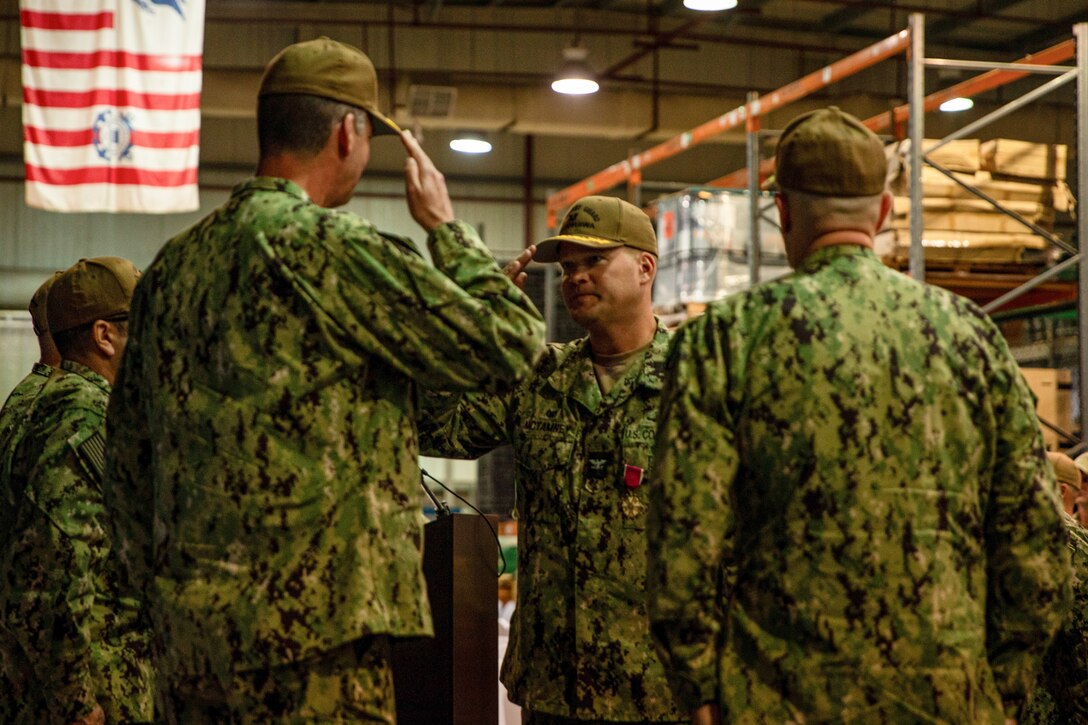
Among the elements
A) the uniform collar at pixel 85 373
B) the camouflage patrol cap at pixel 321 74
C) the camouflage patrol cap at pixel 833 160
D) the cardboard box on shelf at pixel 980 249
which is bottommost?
the uniform collar at pixel 85 373

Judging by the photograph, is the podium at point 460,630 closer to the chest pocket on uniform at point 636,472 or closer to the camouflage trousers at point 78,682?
the chest pocket on uniform at point 636,472

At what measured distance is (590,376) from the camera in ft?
12.8

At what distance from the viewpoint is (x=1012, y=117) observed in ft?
59.9

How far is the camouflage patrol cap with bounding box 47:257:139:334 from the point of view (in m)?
3.97

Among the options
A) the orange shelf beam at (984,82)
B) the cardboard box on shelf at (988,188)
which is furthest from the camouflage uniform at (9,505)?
the cardboard box on shelf at (988,188)

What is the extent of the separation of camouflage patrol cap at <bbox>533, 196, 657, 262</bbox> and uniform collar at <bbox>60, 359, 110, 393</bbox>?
4.36 feet

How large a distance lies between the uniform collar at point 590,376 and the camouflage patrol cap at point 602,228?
286 millimetres

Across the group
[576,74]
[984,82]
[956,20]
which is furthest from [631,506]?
[956,20]

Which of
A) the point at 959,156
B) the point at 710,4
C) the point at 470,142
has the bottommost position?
the point at 959,156

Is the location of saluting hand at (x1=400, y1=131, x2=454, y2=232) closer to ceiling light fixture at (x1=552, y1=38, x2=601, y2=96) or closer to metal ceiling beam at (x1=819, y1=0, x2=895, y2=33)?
ceiling light fixture at (x1=552, y1=38, x2=601, y2=96)

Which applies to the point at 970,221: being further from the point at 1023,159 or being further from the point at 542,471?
the point at 542,471

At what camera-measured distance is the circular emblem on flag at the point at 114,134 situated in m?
8.93

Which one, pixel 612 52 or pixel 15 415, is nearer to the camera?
pixel 15 415

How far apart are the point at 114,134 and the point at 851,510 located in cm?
743
